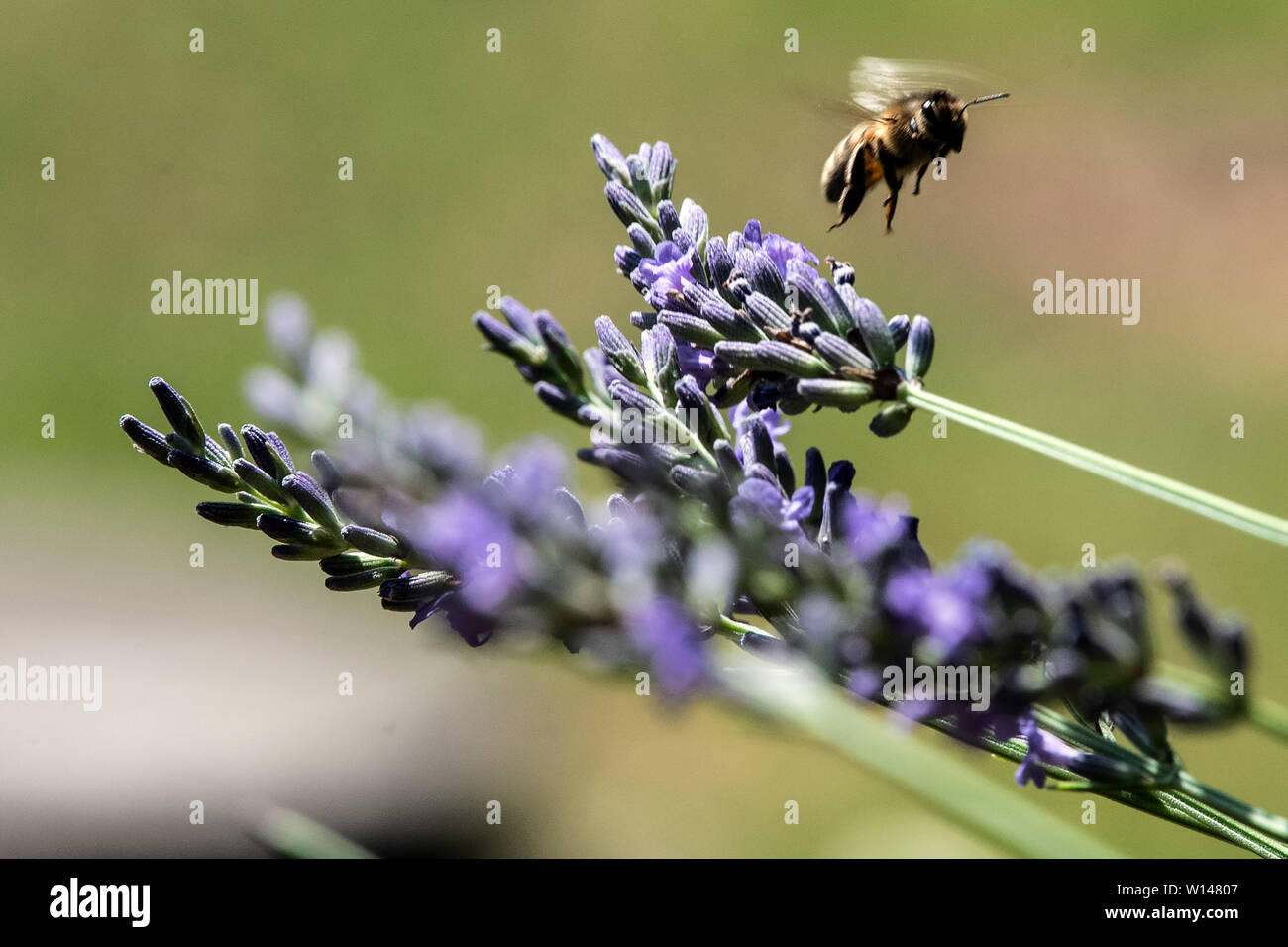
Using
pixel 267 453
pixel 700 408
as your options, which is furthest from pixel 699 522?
pixel 267 453

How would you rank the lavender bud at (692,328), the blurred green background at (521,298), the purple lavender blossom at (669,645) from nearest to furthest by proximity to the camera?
the purple lavender blossom at (669,645) < the lavender bud at (692,328) < the blurred green background at (521,298)

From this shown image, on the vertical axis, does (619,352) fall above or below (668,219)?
below

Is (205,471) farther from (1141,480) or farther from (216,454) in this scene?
(1141,480)

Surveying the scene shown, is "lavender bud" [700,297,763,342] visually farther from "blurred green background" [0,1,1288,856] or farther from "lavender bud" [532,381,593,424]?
"blurred green background" [0,1,1288,856]

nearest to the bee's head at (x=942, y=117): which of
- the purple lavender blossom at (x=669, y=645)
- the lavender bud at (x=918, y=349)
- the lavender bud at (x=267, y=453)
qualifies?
the lavender bud at (x=918, y=349)

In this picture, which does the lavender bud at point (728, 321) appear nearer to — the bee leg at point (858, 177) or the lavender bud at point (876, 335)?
the lavender bud at point (876, 335)

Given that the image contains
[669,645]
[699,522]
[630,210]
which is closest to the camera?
[669,645]

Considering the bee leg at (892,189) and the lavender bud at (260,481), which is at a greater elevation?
the bee leg at (892,189)
